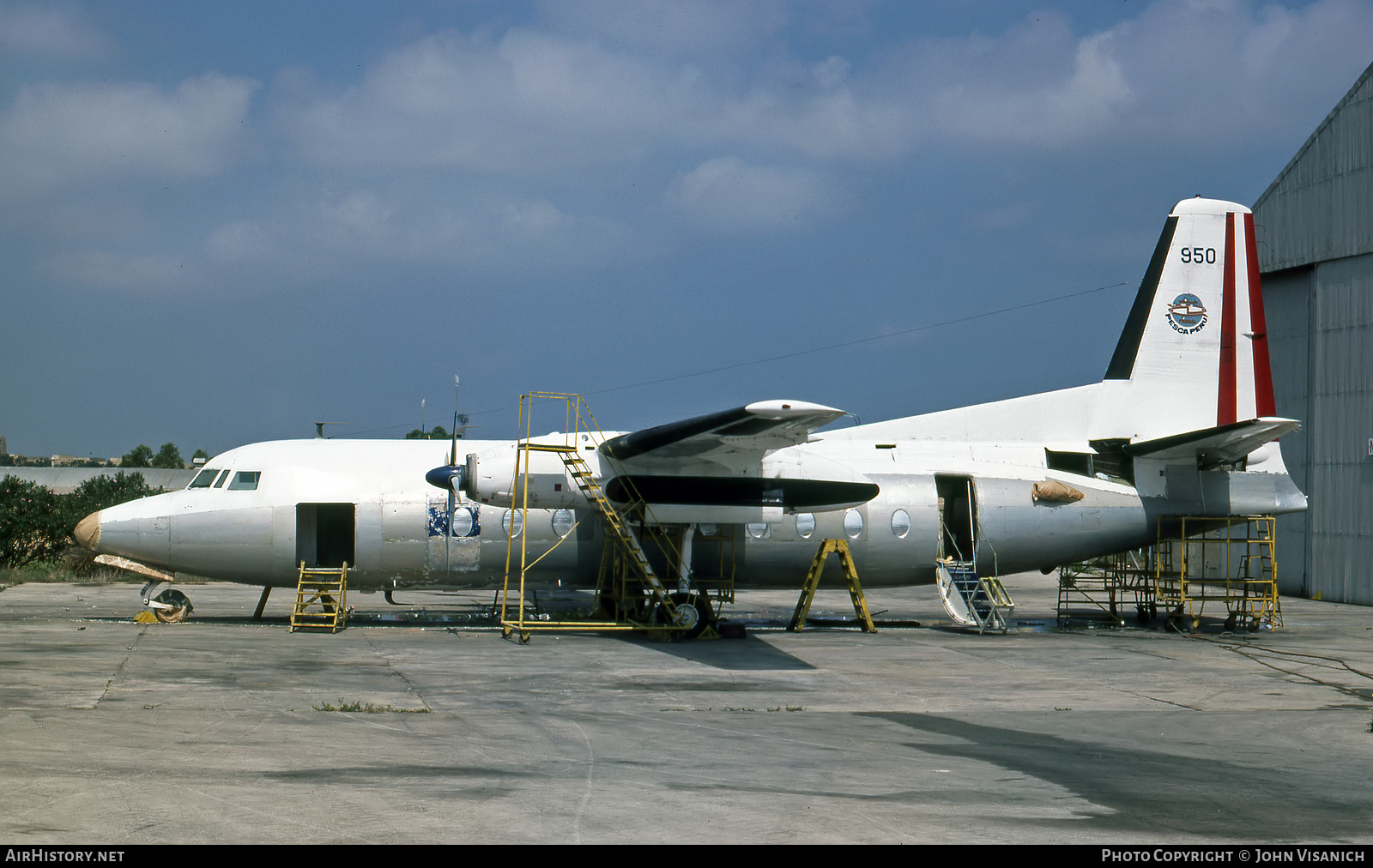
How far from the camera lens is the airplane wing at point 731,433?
15.1 m

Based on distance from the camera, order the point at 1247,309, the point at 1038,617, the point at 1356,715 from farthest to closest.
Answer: the point at 1038,617, the point at 1247,309, the point at 1356,715

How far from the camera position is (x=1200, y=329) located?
75.3ft

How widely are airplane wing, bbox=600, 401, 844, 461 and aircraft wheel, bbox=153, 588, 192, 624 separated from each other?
811 centimetres

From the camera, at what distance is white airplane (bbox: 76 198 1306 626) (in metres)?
19.2

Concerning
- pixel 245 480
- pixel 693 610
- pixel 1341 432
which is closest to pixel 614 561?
pixel 693 610

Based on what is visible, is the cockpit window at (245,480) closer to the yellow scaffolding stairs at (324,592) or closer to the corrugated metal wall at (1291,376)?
the yellow scaffolding stairs at (324,592)

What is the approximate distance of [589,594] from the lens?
30.7 m

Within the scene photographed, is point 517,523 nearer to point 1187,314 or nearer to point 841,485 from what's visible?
point 841,485

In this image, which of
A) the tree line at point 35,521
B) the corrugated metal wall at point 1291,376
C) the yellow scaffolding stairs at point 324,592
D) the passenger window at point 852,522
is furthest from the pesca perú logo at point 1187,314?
the tree line at point 35,521

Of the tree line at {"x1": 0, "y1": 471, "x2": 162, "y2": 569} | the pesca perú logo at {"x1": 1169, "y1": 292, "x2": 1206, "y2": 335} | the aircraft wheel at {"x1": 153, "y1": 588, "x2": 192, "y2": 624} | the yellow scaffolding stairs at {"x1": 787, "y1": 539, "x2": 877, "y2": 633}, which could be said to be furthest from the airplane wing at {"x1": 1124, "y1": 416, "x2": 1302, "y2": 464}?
the tree line at {"x1": 0, "y1": 471, "x2": 162, "y2": 569}

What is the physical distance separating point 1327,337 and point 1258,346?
11153mm

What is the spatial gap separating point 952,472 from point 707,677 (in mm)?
8276
